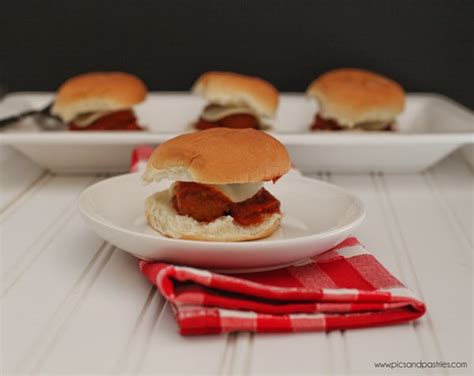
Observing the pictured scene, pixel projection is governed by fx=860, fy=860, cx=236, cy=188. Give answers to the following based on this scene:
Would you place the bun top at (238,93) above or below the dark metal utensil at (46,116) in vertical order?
above

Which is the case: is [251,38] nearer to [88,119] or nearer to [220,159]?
[88,119]

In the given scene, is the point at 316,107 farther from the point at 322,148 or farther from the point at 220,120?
the point at 322,148

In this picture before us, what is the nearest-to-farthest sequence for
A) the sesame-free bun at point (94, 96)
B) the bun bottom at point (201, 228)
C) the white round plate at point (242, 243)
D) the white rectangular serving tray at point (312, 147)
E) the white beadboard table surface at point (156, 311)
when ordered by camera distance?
the white beadboard table surface at point (156, 311), the white round plate at point (242, 243), the bun bottom at point (201, 228), the white rectangular serving tray at point (312, 147), the sesame-free bun at point (94, 96)

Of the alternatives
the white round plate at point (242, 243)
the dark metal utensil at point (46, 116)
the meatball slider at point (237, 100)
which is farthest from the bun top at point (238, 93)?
the white round plate at point (242, 243)

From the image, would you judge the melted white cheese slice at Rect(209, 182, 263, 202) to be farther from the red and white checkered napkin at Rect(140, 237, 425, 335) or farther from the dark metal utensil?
the dark metal utensil

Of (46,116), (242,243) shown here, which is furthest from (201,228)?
(46,116)

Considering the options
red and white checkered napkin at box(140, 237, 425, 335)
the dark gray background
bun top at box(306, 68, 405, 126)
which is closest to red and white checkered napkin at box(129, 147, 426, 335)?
red and white checkered napkin at box(140, 237, 425, 335)

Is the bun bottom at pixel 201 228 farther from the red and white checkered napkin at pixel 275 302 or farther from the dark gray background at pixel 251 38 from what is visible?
the dark gray background at pixel 251 38
